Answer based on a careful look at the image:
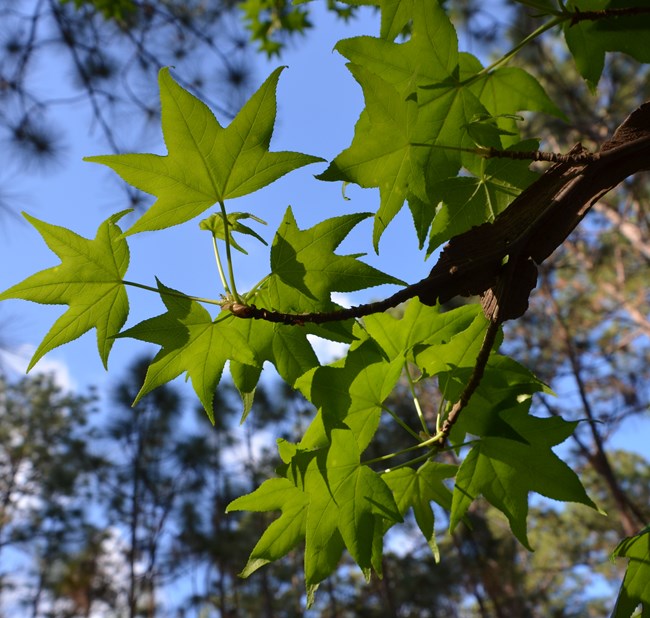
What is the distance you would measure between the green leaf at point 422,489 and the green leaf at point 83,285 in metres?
0.35

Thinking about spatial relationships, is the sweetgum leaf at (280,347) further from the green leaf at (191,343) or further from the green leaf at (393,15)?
the green leaf at (393,15)

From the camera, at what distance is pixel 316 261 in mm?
557

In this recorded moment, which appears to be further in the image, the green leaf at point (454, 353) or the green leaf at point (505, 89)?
the green leaf at point (505, 89)

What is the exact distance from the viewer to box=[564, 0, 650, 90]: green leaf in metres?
0.59

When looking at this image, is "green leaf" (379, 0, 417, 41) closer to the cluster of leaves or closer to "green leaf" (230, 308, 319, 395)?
the cluster of leaves

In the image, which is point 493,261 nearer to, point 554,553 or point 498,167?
point 498,167

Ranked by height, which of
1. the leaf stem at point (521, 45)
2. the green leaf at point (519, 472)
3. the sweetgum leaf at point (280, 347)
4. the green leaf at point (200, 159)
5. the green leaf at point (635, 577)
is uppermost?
the leaf stem at point (521, 45)

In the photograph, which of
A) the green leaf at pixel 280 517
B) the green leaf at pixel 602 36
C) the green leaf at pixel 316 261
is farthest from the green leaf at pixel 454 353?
the green leaf at pixel 602 36

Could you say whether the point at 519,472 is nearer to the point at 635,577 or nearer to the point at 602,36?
the point at 635,577

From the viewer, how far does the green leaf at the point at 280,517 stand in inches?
25.1

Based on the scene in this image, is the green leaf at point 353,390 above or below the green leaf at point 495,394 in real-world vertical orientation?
above

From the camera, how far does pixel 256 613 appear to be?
45.4ft

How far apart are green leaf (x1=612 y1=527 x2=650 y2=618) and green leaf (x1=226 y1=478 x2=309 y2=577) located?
1.07ft

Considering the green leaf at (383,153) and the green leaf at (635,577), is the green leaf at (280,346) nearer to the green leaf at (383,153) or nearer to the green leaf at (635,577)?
the green leaf at (383,153)
